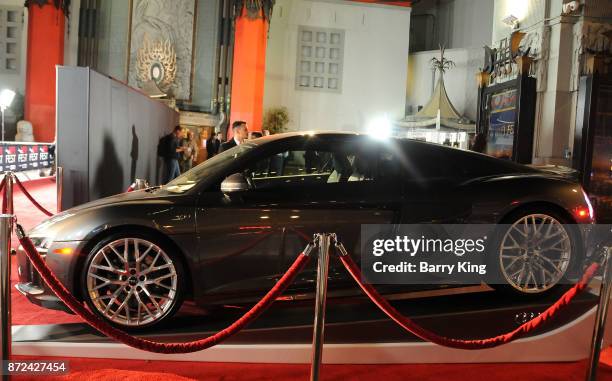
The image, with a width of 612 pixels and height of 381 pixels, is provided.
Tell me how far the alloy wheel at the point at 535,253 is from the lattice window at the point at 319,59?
66.0ft

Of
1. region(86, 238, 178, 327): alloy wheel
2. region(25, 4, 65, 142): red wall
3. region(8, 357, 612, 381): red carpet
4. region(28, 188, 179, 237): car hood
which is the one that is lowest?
region(8, 357, 612, 381): red carpet

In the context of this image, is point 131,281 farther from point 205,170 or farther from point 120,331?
point 205,170

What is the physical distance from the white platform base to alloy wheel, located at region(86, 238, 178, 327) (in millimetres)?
230

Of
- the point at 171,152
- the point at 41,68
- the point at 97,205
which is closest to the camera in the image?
Result: the point at 97,205

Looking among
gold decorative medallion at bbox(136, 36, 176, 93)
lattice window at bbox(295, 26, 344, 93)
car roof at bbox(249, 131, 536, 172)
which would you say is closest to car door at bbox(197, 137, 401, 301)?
car roof at bbox(249, 131, 536, 172)

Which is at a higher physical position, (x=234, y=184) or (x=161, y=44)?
(x=161, y=44)

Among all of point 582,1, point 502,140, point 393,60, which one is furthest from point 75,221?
point 393,60

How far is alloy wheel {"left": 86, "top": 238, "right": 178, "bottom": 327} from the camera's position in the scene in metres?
3.31

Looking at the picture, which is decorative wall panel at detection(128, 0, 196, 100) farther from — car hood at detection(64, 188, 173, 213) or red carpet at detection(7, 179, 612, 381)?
red carpet at detection(7, 179, 612, 381)

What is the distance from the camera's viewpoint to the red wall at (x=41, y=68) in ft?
66.7

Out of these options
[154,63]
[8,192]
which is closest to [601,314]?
[8,192]

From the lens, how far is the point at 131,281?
3336 millimetres

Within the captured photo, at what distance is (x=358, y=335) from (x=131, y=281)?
1.42m

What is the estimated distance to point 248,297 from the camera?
3.48 m
